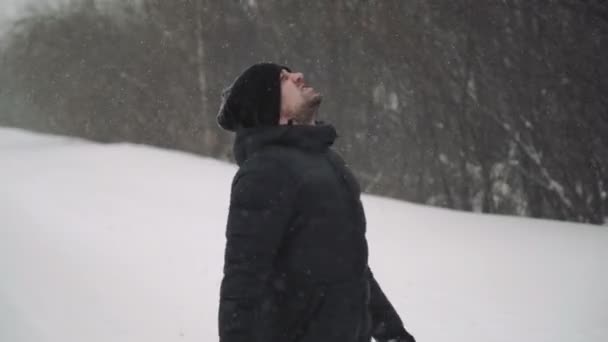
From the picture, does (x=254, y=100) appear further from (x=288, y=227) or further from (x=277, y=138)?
(x=288, y=227)

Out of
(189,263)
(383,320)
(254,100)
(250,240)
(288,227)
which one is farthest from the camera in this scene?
(189,263)

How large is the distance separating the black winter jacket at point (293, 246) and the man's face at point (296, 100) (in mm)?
78

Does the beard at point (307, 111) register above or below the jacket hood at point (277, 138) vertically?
above

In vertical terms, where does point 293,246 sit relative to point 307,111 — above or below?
below

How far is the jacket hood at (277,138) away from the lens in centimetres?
169

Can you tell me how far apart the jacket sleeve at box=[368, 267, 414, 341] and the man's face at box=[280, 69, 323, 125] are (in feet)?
2.30

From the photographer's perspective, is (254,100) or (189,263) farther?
(189,263)

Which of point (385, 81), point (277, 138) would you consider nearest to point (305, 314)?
point (277, 138)

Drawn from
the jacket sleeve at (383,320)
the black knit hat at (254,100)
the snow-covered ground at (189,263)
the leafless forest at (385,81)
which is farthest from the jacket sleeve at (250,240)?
the leafless forest at (385,81)

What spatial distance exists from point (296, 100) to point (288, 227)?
0.45 m

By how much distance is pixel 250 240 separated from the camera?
1493 millimetres

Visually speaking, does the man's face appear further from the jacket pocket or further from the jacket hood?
the jacket pocket

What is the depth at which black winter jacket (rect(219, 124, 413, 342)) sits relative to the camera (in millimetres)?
1478

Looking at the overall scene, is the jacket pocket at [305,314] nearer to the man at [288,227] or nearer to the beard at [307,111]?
the man at [288,227]
